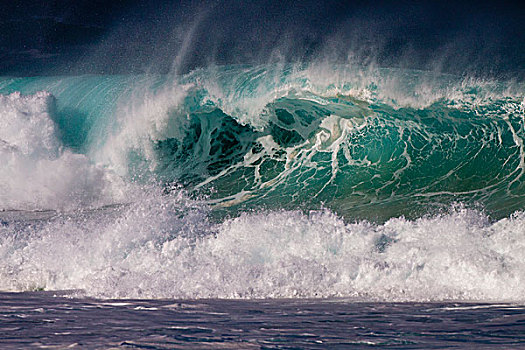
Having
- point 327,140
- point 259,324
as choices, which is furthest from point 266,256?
point 327,140

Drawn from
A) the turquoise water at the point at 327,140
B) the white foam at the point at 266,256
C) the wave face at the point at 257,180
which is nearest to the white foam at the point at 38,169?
the wave face at the point at 257,180

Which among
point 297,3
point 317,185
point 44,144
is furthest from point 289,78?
point 44,144

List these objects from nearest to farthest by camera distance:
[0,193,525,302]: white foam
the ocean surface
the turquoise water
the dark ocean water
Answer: the dark ocean water
the ocean surface
[0,193,525,302]: white foam
the turquoise water

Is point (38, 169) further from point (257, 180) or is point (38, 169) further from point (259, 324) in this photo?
point (259, 324)

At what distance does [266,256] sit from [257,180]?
2.89 meters

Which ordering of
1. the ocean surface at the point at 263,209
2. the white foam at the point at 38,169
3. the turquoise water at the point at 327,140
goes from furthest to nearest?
1. the white foam at the point at 38,169
2. the turquoise water at the point at 327,140
3. the ocean surface at the point at 263,209

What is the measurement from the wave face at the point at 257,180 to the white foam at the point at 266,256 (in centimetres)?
2

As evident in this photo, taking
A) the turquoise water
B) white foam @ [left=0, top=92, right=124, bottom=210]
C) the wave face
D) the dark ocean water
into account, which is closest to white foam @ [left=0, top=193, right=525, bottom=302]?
the wave face

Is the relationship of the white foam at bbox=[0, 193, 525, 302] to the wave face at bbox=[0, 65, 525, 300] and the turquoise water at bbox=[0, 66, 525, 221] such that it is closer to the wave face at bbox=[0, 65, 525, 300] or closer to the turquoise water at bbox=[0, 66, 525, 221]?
the wave face at bbox=[0, 65, 525, 300]

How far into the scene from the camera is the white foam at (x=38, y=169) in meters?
9.05

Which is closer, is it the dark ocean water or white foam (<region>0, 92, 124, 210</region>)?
the dark ocean water

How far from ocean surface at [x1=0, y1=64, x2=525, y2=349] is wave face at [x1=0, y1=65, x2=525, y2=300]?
1.0 inches

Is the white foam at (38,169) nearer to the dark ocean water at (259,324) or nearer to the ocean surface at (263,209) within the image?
the ocean surface at (263,209)

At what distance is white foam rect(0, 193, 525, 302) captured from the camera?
16.0 ft
